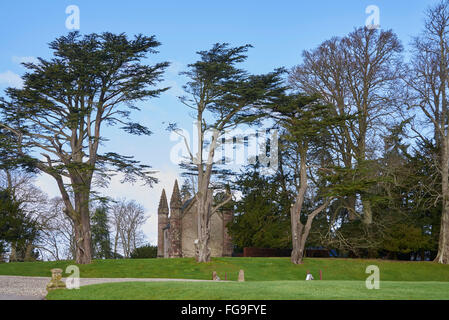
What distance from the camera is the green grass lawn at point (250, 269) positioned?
102ft

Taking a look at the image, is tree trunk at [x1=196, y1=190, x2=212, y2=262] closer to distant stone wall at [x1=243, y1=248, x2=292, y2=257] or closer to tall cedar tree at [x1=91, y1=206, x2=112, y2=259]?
distant stone wall at [x1=243, y1=248, x2=292, y2=257]

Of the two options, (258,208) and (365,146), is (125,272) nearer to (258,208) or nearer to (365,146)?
(258,208)

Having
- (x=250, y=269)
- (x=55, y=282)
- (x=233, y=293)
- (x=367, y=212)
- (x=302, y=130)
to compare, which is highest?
(x=302, y=130)

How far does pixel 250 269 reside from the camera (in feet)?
107

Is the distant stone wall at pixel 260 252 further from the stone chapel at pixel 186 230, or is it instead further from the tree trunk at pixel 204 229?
the tree trunk at pixel 204 229

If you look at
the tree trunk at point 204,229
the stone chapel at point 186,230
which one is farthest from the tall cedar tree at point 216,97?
the stone chapel at point 186,230

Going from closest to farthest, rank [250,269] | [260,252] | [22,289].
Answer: [22,289]
[250,269]
[260,252]

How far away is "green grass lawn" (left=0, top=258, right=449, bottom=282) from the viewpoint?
3094 cm

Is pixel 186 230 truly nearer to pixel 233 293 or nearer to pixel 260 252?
pixel 260 252

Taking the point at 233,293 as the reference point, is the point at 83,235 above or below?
above

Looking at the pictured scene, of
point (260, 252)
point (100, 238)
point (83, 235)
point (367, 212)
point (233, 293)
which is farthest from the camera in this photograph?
point (100, 238)

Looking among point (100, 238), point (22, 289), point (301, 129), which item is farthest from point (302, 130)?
point (100, 238)

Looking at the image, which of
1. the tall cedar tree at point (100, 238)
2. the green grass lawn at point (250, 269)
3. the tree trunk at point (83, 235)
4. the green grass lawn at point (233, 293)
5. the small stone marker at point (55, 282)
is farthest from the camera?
the tall cedar tree at point (100, 238)
